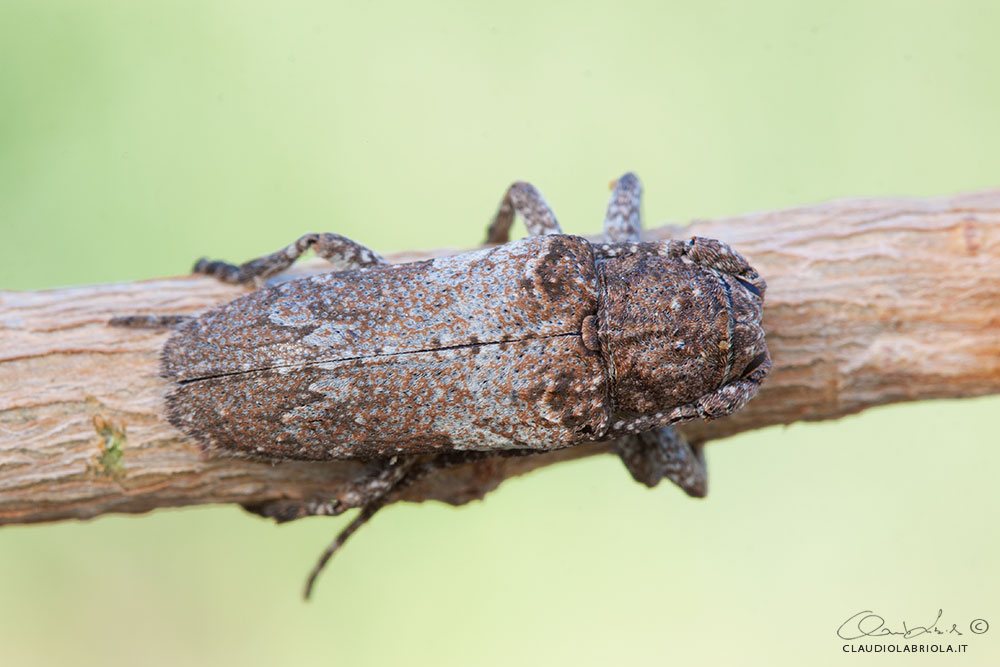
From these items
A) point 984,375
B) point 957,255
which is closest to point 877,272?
point 957,255

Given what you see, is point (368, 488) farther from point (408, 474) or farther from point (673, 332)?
point (673, 332)

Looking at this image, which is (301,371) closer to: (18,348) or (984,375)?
(18,348)

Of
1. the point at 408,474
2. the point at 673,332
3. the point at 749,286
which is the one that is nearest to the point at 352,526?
the point at 408,474

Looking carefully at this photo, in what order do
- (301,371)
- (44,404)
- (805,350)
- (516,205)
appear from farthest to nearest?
1. (516,205)
2. (805,350)
3. (44,404)
4. (301,371)

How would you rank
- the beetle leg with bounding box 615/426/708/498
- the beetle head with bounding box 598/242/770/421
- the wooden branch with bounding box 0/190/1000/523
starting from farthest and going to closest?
the beetle leg with bounding box 615/426/708/498
the wooden branch with bounding box 0/190/1000/523
the beetle head with bounding box 598/242/770/421

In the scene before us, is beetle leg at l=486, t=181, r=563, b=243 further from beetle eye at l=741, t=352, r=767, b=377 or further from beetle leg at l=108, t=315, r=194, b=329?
beetle leg at l=108, t=315, r=194, b=329

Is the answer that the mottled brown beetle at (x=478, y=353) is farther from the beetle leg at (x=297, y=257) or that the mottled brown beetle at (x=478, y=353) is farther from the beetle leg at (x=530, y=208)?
the beetle leg at (x=530, y=208)

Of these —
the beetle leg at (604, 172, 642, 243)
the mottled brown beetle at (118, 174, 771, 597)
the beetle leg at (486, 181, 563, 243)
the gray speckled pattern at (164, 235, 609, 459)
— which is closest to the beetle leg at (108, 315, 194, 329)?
the mottled brown beetle at (118, 174, 771, 597)
